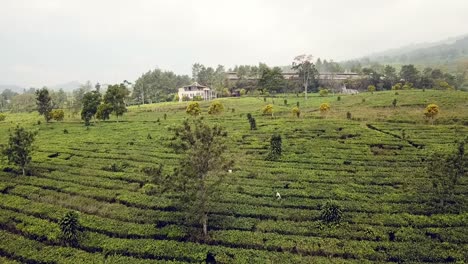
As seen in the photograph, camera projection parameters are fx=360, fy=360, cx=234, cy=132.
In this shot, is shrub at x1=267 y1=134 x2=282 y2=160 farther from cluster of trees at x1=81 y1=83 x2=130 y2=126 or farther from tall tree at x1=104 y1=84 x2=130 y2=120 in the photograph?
cluster of trees at x1=81 y1=83 x2=130 y2=126

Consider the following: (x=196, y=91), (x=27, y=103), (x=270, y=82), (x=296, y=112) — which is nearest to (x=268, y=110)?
(x=296, y=112)

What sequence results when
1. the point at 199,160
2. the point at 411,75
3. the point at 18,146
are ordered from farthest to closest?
the point at 411,75 < the point at 18,146 < the point at 199,160

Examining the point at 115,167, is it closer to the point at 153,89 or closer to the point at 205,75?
the point at 153,89

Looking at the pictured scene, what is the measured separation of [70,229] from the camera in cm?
2962

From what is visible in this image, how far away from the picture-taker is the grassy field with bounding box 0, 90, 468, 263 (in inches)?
1098

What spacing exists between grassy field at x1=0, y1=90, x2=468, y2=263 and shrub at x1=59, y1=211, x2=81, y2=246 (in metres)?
0.78

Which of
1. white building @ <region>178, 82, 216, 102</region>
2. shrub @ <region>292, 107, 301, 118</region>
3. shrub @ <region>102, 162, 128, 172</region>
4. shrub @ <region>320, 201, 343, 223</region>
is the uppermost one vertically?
white building @ <region>178, 82, 216, 102</region>

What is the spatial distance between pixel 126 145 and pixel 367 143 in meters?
37.2

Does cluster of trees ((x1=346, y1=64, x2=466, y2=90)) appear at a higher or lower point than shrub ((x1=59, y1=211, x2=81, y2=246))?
higher

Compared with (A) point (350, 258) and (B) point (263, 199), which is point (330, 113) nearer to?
(B) point (263, 199)

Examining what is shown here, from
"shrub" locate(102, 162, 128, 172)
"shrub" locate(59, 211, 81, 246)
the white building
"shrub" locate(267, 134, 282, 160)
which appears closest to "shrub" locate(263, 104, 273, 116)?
"shrub" locate(267, 134, 282, 160)

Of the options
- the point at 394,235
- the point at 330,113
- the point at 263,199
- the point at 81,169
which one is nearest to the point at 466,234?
the point at 394,235

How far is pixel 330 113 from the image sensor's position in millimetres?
79188

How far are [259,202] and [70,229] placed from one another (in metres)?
17.0
